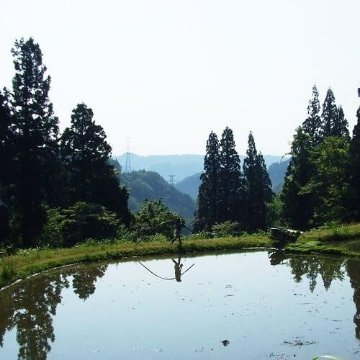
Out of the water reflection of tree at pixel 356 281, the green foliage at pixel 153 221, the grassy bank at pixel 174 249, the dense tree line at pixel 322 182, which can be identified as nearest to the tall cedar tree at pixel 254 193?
the dense tree line at pixel 322 182

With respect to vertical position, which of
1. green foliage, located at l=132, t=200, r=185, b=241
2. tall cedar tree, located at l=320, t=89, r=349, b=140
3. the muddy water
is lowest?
the muddy water

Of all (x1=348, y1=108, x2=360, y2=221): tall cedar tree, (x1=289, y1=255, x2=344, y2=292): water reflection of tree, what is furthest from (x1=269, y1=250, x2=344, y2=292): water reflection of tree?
(x1=348, y1=108, x2=360, y2=221): tall cedar tree

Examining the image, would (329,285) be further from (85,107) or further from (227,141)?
(227,141)

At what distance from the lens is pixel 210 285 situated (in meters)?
20.1

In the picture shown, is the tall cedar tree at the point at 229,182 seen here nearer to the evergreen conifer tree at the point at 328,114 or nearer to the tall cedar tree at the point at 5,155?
the evergreen conifer tree at the point at 328,114

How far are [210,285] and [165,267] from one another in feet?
16.9

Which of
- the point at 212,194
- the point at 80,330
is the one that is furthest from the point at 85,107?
the point at 80,330

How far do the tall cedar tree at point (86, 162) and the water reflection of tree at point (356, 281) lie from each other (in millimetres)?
28532

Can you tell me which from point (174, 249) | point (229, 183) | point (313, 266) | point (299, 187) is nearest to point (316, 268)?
point (313, 266)

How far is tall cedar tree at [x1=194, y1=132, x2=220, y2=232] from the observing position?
63688 millimetres

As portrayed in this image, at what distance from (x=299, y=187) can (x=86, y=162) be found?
21632 millimetres

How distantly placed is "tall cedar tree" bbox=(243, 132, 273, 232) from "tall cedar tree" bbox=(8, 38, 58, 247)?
30281 millimetres

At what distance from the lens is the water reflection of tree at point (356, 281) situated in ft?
45.7

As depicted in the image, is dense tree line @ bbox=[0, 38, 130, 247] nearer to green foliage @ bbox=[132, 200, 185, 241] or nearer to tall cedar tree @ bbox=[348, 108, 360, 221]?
green foliage @ bbox=[132, 200, 185, 241]
